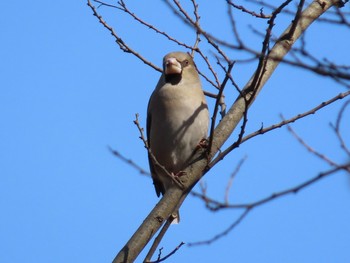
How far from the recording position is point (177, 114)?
6.18 meters

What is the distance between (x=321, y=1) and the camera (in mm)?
Result: 5156

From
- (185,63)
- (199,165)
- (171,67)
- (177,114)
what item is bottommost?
(199,165)

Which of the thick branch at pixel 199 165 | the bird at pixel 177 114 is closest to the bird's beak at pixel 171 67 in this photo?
the bird at pixel 177 114

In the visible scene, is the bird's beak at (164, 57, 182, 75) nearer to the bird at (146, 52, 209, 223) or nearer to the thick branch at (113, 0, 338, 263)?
the bird at (146, 52, 209, 223)

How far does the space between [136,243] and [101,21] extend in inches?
81.3

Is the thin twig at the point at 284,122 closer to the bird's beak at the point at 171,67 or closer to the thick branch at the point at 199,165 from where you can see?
the thick branch at the point at 199,165

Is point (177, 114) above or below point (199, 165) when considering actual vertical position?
above

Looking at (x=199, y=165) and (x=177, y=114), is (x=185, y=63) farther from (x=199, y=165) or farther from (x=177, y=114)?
(x=199, y=165)

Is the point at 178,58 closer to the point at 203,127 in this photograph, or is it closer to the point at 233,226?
the point at 203,127

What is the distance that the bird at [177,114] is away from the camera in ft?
20.0

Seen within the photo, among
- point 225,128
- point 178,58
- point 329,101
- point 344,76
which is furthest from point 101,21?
point 344,76

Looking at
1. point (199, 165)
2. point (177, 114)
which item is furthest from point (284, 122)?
point (177, 114)

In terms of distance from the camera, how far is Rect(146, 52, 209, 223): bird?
240 inches

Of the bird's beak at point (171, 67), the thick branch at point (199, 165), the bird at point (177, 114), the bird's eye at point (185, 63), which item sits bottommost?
the thick branch at point (199, 165)
